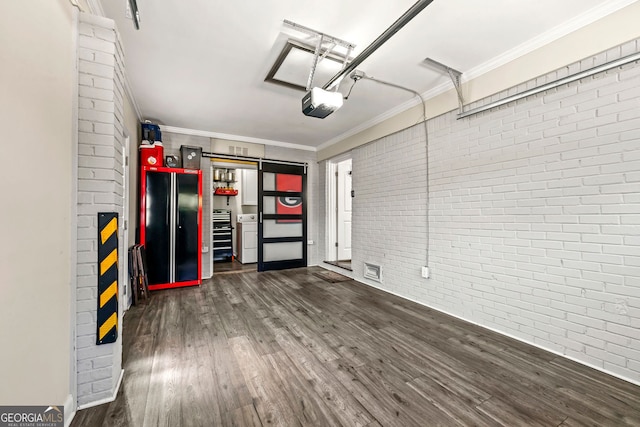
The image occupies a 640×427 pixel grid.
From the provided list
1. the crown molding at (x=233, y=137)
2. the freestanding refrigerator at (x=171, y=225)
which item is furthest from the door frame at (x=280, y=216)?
the freestanding refrigerator at (x=171, y=225)

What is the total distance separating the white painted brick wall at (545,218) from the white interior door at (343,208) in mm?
2425

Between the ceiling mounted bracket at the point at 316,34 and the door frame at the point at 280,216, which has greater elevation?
the ceiling mounted bracket at the point at 316,34

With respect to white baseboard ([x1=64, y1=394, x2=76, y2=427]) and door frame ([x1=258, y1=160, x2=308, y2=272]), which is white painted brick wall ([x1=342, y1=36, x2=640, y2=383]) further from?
white baseboard ([x1=64, y1=394, x2=76, y2=427])

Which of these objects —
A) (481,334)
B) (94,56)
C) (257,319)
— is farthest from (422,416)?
(94,56)

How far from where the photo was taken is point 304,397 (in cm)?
157

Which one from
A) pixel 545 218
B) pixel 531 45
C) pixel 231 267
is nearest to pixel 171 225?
pixel 231 267

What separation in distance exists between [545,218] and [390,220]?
1.85 metres

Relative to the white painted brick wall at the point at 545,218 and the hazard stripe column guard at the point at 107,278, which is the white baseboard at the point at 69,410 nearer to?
the hazard stripe column guard at the point at 107,278

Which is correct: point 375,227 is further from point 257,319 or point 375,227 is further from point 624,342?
point 624,342

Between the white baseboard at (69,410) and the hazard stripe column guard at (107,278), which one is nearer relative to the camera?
the white baseboard at (69,410)

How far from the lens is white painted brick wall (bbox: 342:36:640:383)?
5.90ft

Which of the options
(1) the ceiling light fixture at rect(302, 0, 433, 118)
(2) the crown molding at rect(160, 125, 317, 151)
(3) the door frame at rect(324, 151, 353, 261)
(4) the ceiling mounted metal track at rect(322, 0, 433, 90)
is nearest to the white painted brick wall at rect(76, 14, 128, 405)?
(1) the ceiling light fixture at rect(302, 0, 433, 118)

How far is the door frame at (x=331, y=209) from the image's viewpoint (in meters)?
5.53

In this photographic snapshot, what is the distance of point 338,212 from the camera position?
568 cm
